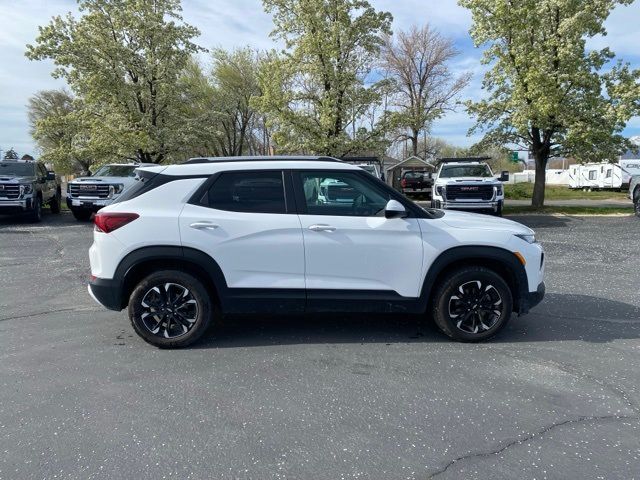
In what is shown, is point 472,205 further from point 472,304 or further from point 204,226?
point 204,226

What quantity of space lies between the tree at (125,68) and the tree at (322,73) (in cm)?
473

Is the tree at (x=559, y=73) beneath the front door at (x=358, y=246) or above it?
above

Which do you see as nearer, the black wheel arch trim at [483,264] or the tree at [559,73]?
the black wheel arch trim at [483,264]

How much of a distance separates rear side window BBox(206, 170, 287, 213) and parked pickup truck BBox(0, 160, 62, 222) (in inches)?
518

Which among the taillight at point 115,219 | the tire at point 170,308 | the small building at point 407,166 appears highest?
the small building at point 407,166

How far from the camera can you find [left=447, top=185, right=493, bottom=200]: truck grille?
581 inches

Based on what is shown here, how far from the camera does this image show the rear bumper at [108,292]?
4.55 m

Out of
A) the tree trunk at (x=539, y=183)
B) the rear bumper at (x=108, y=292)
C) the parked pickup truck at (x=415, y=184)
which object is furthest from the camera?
the parked pickup truck at (x=415, y=184)

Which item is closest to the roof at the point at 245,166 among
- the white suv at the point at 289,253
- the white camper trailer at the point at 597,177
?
the white suv at the point at 289,253

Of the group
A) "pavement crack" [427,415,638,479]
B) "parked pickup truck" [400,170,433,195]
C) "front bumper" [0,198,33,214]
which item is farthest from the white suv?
"parked pickup truck" [400,170,433,195]

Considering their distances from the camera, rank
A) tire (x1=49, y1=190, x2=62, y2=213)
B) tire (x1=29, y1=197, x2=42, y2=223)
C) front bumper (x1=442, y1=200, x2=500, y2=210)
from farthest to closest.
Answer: tire (x1=49, y1=190, x2=62, y2=213)
tire (x1=29, y1=197, x2=42, y2=223)
front bumper (x1=442, y1=200, x2=500, y2=210)

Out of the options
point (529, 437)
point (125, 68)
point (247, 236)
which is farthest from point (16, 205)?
point (529, 437)

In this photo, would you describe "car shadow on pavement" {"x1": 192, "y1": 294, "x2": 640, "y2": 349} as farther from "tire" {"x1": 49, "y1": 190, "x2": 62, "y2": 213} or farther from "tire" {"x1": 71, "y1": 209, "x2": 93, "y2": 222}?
"tire" {"x1": 49, "y1": 190, "x2": 62, "y2": 213}

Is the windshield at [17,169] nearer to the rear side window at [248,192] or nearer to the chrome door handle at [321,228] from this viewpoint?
the rear side window at [248,192]
